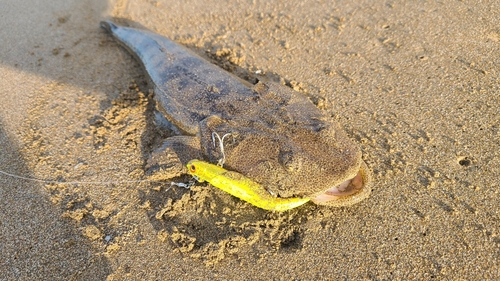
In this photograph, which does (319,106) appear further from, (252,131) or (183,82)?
(183,82)

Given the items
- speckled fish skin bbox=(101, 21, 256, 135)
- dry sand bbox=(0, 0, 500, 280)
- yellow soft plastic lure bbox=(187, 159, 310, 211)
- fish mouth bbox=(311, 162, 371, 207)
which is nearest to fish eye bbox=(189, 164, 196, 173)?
yellow soft plastic lure bbox=(187, 159, 310, 211)

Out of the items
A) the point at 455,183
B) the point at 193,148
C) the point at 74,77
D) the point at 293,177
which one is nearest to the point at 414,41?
the point at 455,183

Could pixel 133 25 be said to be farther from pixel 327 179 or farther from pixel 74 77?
pixel 327 179

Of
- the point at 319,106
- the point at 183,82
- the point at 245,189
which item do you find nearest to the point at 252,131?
the point at 245,189

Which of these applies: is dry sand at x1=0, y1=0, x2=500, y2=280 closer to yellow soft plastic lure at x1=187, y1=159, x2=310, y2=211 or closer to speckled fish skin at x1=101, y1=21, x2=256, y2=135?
yellow soft plastic lure at x1=187, y1=159, x2=310, y2=211

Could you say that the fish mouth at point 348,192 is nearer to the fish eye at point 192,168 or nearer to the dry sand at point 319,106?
the dry sand at point 319,106

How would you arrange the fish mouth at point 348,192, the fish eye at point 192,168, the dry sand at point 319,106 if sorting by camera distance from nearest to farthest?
the dry sand at point 319,106
the fish mouth at point 348,192
the fish eye at point 192,168

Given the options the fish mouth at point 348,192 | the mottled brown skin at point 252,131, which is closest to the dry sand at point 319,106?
the fish mouth at point 348,192
